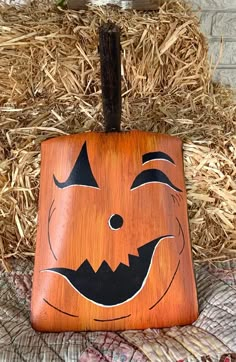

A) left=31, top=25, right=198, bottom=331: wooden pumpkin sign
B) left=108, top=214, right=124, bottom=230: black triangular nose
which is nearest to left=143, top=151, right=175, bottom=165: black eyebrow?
left=31, top=25, right=198, bottom=331: wooden pumpkin sign

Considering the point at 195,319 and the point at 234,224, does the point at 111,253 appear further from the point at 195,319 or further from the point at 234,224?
the point at 234,224

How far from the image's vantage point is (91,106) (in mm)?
1106

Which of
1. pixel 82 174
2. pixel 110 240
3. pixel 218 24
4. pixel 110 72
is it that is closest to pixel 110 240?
pixel 110 240

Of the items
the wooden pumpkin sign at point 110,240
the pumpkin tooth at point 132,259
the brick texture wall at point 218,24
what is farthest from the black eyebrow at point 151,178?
the brick texture wall at point 218,24

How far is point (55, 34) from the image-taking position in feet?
3.60

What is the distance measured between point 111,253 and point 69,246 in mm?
66

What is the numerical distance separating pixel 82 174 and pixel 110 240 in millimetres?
→ 113

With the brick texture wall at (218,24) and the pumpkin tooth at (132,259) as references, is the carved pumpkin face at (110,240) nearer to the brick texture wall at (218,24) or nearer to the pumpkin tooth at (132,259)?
the pumpkin tooth at (132,259)

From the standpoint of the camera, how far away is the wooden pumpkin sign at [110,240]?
0.88 m

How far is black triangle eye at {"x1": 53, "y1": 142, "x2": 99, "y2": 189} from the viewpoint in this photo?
907 millimetres

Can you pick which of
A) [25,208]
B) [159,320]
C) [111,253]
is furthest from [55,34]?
[159,320]

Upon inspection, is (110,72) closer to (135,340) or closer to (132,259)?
(132,259)

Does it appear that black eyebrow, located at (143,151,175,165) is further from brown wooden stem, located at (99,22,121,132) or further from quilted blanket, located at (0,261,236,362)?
quilted blanket, located at (0,261,236,362)

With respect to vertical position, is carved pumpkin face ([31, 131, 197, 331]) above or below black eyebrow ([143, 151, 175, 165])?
below
